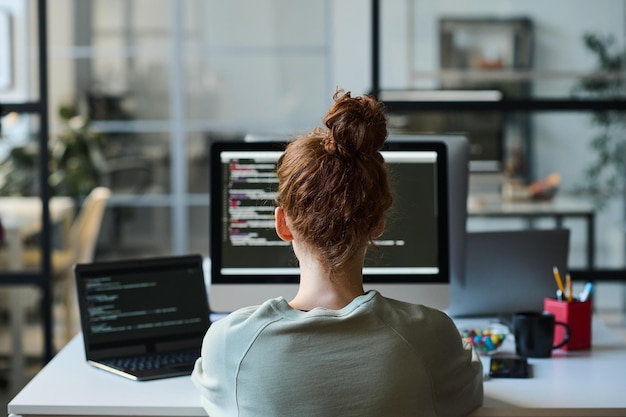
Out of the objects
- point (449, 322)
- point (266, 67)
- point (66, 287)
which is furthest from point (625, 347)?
point (266, 67)

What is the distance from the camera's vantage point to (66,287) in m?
4.69

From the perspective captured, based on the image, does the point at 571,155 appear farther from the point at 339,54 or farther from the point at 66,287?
the point at 66,287

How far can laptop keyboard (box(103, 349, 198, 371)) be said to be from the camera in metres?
1.75

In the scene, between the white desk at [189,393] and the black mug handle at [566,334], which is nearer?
the white desk at [189,393]

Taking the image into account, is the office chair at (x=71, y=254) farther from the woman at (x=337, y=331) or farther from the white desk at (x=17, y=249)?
the woman at (x=337, y=331)

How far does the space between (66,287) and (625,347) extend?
10.9 ft

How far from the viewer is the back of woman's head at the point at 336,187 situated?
4.61 ft

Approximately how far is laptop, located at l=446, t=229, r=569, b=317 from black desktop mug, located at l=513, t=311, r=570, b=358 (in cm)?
30

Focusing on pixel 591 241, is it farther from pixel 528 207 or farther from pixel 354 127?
pixel 354 127

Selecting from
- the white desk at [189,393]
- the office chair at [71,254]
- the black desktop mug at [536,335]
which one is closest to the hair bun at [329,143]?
the white desk at [189,393]

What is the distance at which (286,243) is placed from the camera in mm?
1932

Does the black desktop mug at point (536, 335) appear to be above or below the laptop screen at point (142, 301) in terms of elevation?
below

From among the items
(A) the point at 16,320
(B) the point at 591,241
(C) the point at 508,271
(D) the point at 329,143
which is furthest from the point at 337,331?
(A) the point at 16,320

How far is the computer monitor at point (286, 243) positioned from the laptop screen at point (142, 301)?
0.20 ft
